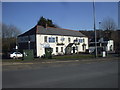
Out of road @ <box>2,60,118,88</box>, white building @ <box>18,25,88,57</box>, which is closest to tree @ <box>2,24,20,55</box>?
white building @ <box>18,25,88,57</box>

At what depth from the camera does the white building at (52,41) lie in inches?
1606

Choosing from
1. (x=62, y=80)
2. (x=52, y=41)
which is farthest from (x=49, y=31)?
(x=62, y=80)

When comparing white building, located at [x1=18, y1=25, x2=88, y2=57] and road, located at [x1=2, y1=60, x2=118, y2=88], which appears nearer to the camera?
road, located at [x1=2, y1=60, x2=118, y2=88]

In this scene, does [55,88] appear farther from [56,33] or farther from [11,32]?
[11,32]

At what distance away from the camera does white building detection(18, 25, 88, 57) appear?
40781 mm

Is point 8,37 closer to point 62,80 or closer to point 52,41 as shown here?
point 52,41

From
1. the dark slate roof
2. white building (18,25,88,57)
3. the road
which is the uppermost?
the dark slate roof

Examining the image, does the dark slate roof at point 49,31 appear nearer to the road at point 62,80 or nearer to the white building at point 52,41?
the white building at point 52,41

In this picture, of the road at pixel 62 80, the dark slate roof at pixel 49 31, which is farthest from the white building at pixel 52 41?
the road at pixel 62 80

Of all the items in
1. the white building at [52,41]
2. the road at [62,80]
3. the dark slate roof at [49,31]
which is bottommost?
the road at [62,80]

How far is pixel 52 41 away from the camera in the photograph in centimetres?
4378

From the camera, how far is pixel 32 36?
138 feet

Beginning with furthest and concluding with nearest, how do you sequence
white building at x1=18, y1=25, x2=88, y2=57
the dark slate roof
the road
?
the dark slate roof, white building at x1=18, y1=25, x2=88, y2=57, the road

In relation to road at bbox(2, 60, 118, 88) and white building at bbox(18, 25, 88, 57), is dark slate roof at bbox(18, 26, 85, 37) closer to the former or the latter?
white building at bbox(18, 25, 88, 57)
